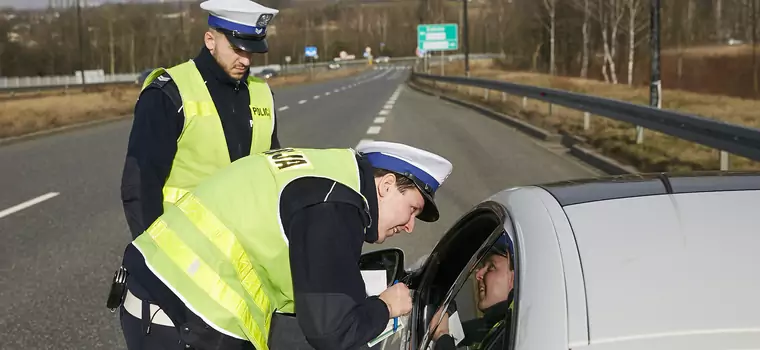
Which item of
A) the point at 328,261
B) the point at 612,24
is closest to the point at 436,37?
the point at 612,24

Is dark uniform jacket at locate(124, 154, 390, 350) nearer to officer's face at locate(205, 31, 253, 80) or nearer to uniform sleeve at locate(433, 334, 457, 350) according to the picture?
uniform sleeve at locate(433, 334, 457, 350)

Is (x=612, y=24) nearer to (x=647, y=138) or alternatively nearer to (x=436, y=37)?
(x=436, y=37)

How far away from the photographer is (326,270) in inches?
78.1

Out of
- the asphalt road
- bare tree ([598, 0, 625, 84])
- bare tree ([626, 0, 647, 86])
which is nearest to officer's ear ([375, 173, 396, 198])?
the asphalt road

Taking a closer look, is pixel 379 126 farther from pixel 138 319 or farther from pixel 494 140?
pixel 138 319

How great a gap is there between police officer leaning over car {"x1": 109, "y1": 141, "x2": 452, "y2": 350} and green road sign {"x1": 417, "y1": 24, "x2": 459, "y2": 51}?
53577mm

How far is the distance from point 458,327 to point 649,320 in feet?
3.75

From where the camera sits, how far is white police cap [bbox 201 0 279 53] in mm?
3256

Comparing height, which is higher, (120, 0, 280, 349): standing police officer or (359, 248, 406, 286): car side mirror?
(120, 0, 280, 349): standing police officer

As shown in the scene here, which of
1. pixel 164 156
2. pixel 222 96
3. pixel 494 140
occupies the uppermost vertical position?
pixel 222 96

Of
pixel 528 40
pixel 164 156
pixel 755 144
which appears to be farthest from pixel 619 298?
pixel 528 40

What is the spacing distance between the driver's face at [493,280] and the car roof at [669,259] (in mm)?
310

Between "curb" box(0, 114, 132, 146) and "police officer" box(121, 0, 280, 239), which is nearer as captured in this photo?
"police officer" box(121, 0, 280, 239)

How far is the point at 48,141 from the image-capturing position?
17.2m
